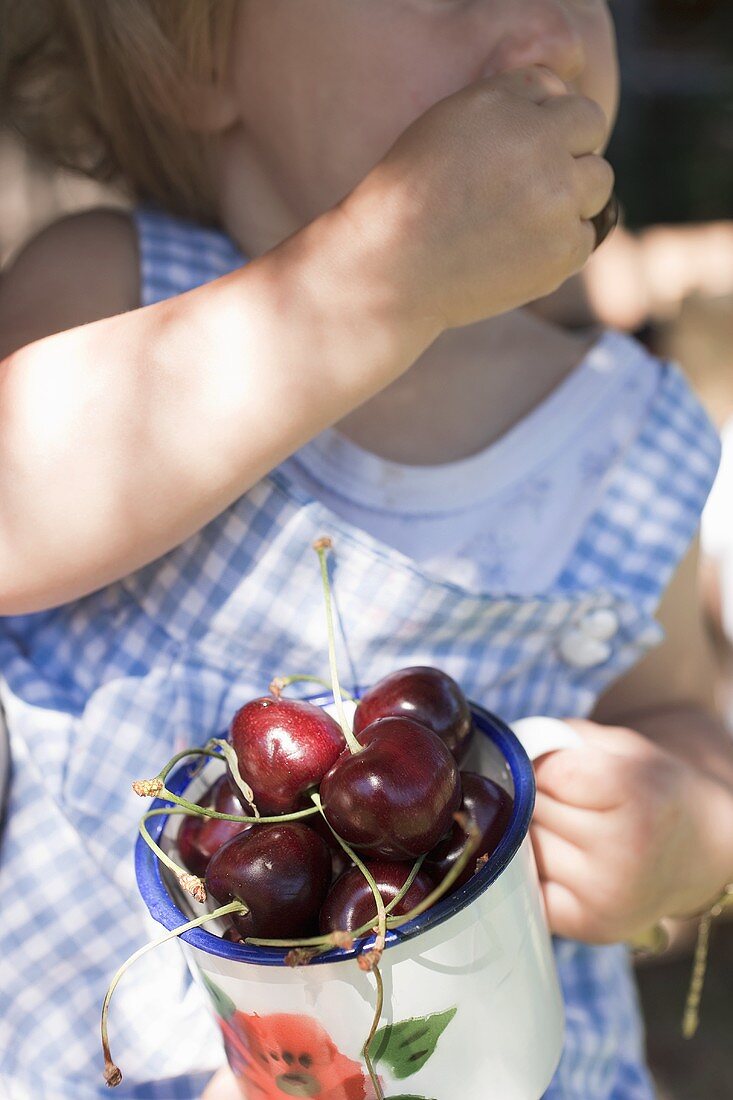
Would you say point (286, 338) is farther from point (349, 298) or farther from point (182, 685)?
point (182, 685)

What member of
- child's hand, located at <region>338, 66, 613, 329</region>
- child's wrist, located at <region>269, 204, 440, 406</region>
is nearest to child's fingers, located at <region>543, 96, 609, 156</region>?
child's hand, located at <region>338, 66, 613, 329</region>

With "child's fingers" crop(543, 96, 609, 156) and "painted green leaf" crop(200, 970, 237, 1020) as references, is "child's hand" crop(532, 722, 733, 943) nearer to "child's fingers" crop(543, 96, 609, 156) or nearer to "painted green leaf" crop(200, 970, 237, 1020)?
"painted green leaf" crop(200, 970, 237, 1020)

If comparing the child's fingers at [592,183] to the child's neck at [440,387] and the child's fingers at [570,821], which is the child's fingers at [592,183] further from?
the child's fingers at [570,821]

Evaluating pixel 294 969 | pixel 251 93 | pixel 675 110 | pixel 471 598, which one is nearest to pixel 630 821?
pixel 471 598

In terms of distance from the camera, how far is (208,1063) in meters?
0.69

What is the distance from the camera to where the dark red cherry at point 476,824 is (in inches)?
20.0

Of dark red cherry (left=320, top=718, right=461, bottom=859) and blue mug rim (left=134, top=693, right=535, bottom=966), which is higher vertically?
dark red cherry (left=320, top=718, right=461, bottom=859)

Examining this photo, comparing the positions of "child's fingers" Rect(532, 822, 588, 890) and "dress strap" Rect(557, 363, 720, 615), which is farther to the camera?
"dress strap" Rect(557, 363, 720, 615)

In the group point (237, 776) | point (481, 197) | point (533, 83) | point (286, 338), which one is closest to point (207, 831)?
point (237, 776)

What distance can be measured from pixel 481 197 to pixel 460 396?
0.31 metres

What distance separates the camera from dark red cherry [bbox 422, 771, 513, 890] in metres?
0.51

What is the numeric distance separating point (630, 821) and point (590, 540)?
0.28 m

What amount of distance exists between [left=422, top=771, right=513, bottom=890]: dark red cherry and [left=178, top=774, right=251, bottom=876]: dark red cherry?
10 cm

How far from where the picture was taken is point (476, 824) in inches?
20.6
